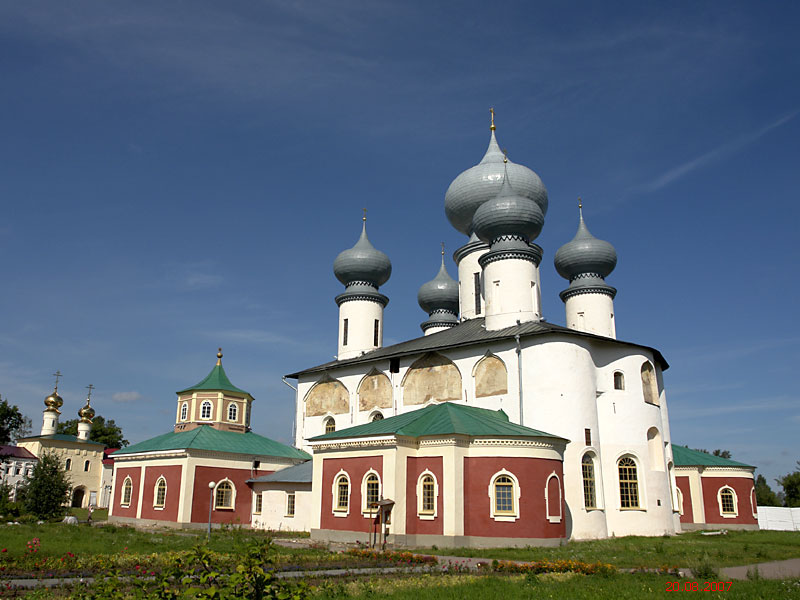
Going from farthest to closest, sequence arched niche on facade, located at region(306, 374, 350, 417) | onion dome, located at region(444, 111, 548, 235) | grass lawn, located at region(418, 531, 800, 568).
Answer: onion dome, located at region(444, 111, 548, 235) → arched niche on facade, located at region(306, 374, 350, 417) → grass lawn, located at region(418, 531, 800, 568)

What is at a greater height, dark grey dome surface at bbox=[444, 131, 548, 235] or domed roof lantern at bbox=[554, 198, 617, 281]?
dark grey dome surface at bbox=[444, 131, 548, 235]

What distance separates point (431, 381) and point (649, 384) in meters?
7.83

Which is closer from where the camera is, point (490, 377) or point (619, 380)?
point (490, 377)

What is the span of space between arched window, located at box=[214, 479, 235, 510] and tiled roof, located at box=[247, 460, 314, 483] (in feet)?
3.32

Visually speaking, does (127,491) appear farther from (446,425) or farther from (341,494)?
(446,425)

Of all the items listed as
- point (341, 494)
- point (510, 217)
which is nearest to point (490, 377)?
point (510, 217)

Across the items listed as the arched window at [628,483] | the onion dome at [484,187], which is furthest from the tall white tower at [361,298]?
the arched window at [628,483]

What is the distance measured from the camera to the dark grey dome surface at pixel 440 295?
112 ft

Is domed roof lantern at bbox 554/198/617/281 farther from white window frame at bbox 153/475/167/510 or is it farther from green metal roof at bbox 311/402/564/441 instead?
white window frame at bbox 153/475/167/510

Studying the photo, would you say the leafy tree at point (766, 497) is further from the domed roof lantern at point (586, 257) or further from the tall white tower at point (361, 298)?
the tall white tower at point (361, 298)

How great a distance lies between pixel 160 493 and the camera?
1025 inches

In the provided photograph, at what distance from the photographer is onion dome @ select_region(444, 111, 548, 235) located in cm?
2961

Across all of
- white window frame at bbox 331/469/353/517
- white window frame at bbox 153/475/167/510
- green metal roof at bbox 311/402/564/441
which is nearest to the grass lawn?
green metal roof at bbox 311/402/564/441

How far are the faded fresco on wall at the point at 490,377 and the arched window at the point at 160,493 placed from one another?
12.8 meters
